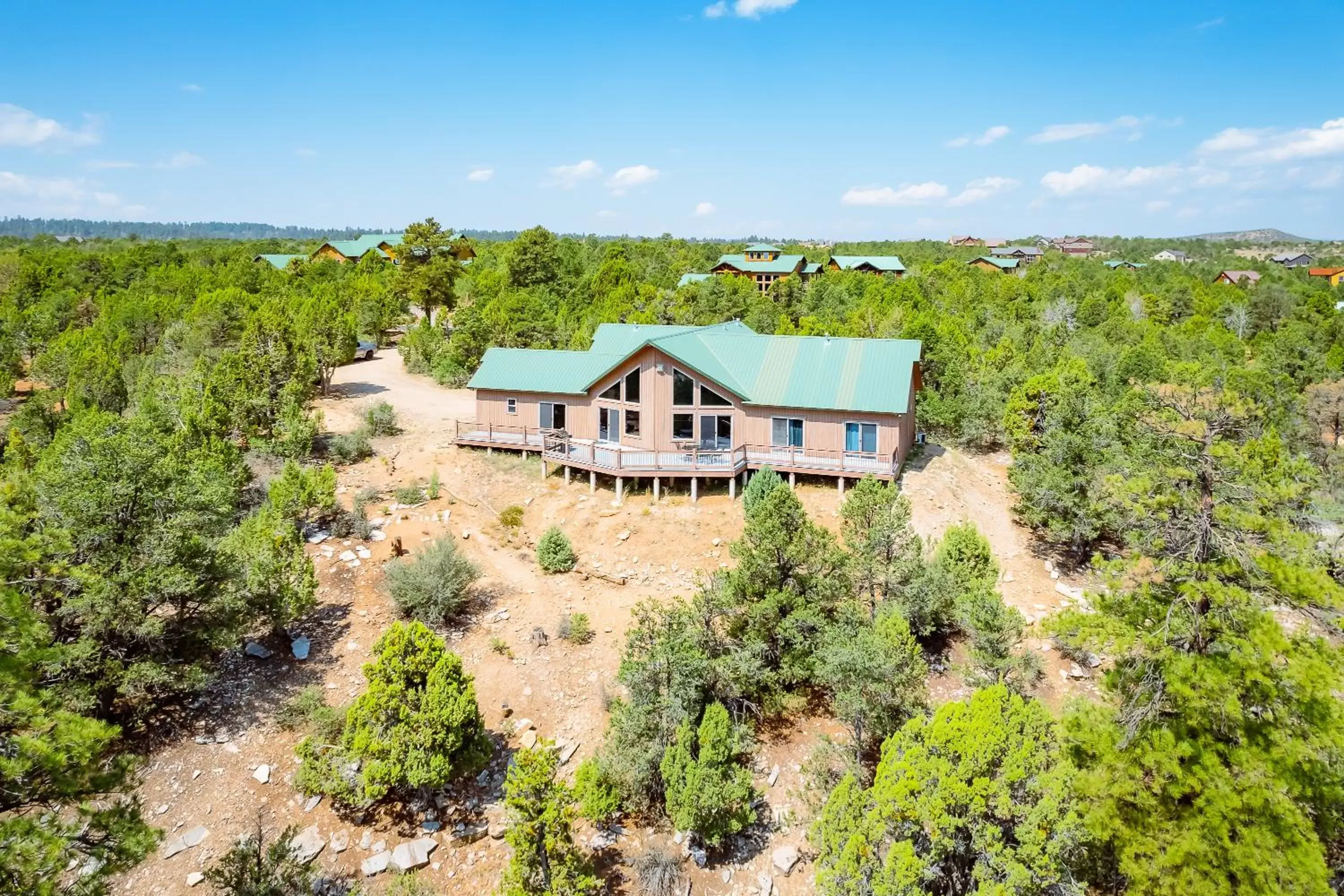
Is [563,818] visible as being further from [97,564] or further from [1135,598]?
[97,564]

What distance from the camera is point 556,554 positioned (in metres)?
22.9

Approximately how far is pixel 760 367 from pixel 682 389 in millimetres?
3352

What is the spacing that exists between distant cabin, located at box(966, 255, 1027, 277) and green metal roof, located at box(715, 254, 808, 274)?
2688 centimetres

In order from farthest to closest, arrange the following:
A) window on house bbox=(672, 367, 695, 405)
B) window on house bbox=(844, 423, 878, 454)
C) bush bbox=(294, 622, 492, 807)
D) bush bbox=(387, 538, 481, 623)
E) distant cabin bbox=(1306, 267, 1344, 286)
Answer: distant cabin bbox=(1306, 267, 1344, 286)
window on house bbox=(672, 367, 695, 405)
window on house bbox=(844, 423, 878, 454)
bush bbox=(387, 538, 481, 623)
bush bbox=(294, 622, 492, 807)

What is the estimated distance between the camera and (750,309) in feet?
175

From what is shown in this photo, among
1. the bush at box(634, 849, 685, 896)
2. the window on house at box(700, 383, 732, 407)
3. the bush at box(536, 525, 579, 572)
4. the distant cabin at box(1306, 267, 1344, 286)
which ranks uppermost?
the distant cabin at box(1306, 267, 1344, 286)

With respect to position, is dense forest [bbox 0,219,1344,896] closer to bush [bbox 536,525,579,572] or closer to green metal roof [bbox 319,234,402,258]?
bush [bbox 536,525,579,572]

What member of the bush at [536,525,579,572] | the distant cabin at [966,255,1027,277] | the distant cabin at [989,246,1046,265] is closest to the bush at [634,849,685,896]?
the bush at [536,525,579,572]

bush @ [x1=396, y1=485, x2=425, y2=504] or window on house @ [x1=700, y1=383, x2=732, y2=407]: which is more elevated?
window on house @ [x1=700, y1=383, x2=732, y2=407]

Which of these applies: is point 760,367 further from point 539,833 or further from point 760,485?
point 539,833

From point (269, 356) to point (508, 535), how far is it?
17.1m

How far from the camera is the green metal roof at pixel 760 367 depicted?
26812 millimetres

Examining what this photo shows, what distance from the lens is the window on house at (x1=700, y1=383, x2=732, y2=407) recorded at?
27516mm

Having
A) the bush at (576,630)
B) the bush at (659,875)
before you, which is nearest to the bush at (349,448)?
the bush at (576,630)
